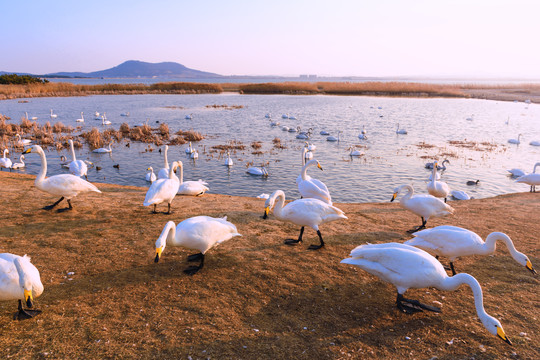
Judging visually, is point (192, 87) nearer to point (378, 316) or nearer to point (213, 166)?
point (213, 166)

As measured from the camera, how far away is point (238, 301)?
17.9 feet

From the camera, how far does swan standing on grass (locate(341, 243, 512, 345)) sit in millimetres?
5031

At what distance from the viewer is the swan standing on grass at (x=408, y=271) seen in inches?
198

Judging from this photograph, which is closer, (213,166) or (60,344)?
(60,344)

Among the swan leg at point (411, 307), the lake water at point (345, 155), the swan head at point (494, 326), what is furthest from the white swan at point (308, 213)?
the lake water at point (345, 155)

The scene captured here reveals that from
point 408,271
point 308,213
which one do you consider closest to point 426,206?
point 308,213

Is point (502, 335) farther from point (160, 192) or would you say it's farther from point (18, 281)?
point (160, 192)

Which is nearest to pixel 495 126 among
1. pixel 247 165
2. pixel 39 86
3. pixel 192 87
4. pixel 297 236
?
pixel 247 165

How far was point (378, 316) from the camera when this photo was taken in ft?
17.4

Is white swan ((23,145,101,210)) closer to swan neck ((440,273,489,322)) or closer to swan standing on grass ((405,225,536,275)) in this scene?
swan standing on grass ((405,225,536,275))

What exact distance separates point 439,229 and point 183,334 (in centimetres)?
483

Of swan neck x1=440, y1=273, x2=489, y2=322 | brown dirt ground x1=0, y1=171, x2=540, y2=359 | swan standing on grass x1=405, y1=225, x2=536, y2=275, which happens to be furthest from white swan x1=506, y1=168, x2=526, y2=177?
swan neck x1=440, y1=273, x2=489, y2=322

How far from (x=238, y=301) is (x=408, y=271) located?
270cm

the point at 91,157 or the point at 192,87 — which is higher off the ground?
the point at 192,87
